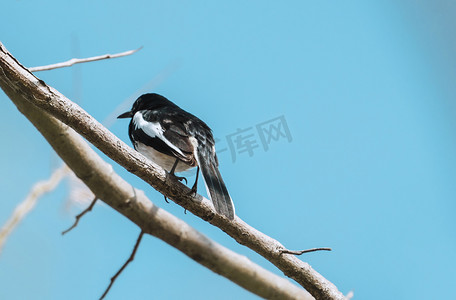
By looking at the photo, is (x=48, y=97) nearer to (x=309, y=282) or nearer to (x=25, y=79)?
(x=25, y=79)

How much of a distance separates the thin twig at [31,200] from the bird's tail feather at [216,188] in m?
0.96

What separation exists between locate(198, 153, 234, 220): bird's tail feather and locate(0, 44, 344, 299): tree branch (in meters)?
0.05

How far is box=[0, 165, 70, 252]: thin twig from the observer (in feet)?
7.09

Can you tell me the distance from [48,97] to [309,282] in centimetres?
180

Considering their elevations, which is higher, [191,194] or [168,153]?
[168,153]

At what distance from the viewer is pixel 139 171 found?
2914 mm

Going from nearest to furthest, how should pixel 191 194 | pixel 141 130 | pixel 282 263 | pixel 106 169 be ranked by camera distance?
pixel 106 169, pixel 282 263, pixel 191 194, pixel 141 130

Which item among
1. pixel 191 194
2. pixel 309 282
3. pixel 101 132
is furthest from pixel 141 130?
pixel 309 282

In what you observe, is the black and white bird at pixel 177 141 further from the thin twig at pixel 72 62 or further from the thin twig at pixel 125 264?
the thin twig at pixel 125 264

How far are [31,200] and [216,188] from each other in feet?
4.77

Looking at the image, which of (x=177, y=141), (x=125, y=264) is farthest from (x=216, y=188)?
(x=125, y=264)

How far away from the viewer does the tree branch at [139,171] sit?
2387 millimetres

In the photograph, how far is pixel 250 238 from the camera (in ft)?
9.67

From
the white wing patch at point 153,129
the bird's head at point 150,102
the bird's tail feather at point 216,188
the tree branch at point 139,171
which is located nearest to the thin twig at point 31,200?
the tree branch at point 139,171
